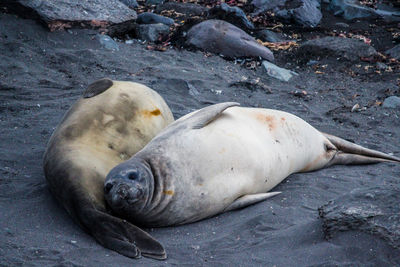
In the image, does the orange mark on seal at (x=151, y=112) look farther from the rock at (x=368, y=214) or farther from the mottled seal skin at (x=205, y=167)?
the rock at (x=368, y=214)

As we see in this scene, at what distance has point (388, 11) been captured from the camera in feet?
39.8

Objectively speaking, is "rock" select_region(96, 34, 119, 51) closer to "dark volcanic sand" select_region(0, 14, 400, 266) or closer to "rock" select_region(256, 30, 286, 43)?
"dark volcanic sand" select_region(0, 14, 400, 266)

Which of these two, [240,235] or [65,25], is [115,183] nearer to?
[240,235]

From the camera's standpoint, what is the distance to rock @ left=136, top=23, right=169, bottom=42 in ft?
27.5

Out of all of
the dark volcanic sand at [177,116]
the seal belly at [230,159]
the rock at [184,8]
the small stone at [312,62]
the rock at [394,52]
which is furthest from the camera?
the rock at [184,8]

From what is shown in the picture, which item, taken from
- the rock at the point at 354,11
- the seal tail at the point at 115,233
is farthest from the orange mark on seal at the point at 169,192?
the rock at the point at 354,11

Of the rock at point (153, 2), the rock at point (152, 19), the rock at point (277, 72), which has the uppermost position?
the rock at point (277, 72)

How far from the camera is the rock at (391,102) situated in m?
6.82

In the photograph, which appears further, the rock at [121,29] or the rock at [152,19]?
the rock at [152,19]

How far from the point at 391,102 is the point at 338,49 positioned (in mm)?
1926

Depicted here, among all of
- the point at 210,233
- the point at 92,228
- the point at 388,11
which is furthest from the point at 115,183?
the point at 388,11

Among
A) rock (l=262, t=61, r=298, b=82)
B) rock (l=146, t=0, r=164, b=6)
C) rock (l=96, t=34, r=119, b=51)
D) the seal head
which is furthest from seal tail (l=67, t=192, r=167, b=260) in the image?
rock (l=146, t=0, r=164, b=6)

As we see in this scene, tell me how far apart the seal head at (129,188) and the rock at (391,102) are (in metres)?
4.33

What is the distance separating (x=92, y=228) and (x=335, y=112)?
4.05 m
